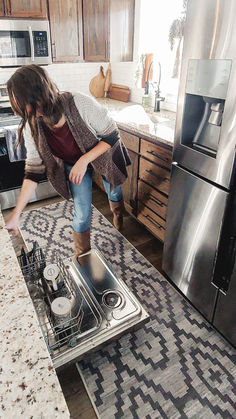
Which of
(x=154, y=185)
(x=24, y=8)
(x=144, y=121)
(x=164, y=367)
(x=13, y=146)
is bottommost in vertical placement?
(x=164, y=367)

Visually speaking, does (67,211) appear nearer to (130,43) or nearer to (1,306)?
(130,43)

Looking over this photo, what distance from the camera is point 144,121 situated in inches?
92.5

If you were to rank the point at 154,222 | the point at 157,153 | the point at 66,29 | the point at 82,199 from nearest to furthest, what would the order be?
the point at 82,199 → the point at 157,153 → the point at 154,222 → the point at 66,29

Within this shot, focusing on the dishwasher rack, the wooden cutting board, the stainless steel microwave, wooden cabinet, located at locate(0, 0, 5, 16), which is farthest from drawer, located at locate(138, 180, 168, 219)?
wooden cabinet, located at locate(0, 0, 5, 16)

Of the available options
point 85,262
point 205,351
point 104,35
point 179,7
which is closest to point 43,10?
point 104,35

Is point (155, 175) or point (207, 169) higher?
point (207, 169)

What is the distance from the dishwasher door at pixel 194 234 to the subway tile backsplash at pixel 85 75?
174cm

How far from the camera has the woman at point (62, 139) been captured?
3.90 feet

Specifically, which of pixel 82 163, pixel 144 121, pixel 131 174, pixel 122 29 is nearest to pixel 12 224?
pixel 82 163

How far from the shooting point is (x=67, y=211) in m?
2.79

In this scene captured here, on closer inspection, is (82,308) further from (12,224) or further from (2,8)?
(2,8)

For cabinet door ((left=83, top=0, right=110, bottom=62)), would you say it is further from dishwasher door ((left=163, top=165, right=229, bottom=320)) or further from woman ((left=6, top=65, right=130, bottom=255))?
dishwasher door ((left=163, top=165, right=229, bottom=320))

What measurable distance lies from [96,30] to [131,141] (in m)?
1.22

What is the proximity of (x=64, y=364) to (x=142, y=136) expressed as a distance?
4.92 ft
